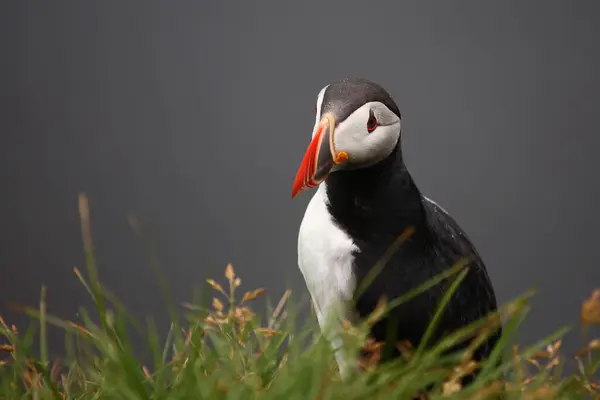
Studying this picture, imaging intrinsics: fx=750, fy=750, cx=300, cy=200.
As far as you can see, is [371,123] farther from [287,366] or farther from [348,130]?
[287,366]

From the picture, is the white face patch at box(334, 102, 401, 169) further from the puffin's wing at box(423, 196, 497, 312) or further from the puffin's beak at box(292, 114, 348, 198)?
the puffin's wing at box(423, 196, 497, 312)

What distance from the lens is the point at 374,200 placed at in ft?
4.12

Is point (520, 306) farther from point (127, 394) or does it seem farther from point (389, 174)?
point (127, 394)

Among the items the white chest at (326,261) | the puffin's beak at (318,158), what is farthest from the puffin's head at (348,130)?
the white chest at (326,261)

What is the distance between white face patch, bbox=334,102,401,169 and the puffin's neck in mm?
45

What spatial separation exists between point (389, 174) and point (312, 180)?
0.20m

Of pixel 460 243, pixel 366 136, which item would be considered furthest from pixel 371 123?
pixel 460 243

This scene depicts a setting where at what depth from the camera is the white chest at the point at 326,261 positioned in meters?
1.25

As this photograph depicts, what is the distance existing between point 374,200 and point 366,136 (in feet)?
0.50

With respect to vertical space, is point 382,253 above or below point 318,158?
below

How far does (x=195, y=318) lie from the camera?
1062 millimetres

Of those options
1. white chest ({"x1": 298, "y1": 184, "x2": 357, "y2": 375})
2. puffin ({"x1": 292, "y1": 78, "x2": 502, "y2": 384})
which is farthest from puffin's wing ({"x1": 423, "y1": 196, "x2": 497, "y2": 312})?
white chest ({"x1": 298, "y1": 184, "x2": 357, "y2": 375})

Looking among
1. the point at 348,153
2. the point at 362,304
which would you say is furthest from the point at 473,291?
the point at 348,153

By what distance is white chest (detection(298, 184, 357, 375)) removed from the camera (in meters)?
1.25
